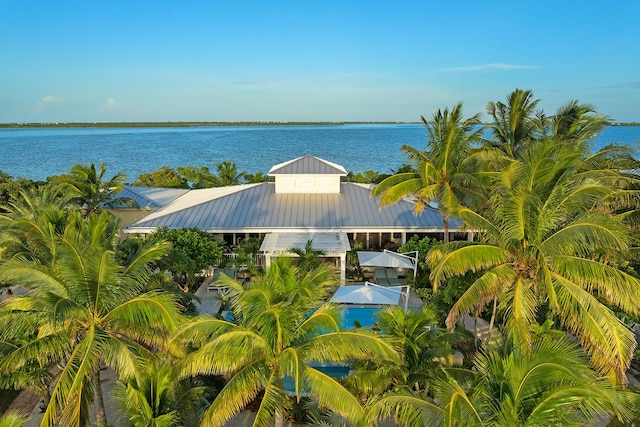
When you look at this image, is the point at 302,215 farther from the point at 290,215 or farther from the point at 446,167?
the point at 446,167

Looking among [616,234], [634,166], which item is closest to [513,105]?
[634,166]

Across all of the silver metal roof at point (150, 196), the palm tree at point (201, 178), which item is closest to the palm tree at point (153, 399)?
the silver metal roof at point (150, 196)

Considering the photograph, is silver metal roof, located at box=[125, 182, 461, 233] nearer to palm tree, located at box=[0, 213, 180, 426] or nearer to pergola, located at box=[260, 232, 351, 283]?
pergola, located at box=[260, 232, 351, 283]

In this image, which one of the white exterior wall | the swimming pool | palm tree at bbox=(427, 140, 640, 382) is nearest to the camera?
palm tree at bbox=(427, 140, 640, 382)

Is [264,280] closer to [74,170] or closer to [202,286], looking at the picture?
[202,286]

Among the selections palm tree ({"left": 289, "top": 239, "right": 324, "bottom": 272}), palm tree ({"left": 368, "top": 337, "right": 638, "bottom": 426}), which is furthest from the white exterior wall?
palm tree ({"left": 368, "top": 337, "right": 638, "bottom": 426})

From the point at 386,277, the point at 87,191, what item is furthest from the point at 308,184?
the point at 87,191
